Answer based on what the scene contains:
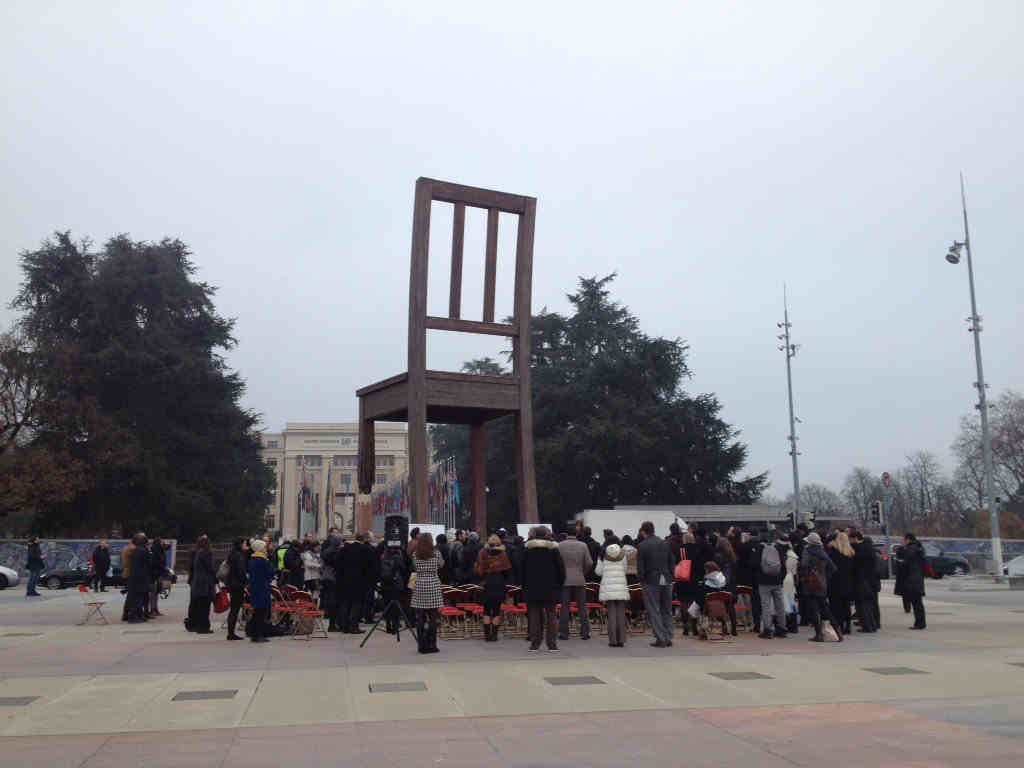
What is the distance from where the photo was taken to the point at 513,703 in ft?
25.3

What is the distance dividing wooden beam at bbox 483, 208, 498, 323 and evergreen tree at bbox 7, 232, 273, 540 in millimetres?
23208

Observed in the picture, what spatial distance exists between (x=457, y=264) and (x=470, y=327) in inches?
47.8

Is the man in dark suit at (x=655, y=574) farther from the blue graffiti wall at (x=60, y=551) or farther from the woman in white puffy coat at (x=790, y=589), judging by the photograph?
the blue graffiti wall at (x=60, y=551)

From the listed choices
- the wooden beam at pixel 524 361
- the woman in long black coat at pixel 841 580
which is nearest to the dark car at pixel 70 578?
the wooden beam at pixel 524 361

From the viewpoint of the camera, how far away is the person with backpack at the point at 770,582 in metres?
12.5

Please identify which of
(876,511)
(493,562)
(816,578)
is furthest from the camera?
(876,511)

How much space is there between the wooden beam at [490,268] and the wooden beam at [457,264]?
25.0 inches

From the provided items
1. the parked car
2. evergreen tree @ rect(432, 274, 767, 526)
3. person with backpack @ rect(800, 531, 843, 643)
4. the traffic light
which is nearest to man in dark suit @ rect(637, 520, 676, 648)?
person with backpack @ rect(800, 531, 843, 643)

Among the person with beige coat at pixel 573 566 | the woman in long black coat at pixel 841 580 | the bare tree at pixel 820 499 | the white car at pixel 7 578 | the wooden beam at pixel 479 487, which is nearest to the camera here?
the person with beige coat at pixel 573 566

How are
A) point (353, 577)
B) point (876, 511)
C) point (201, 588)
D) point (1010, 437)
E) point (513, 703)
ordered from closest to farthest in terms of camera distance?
point (513, 703), point (353, 577), point (201, 588), point (876, 511), point (1010, 437)

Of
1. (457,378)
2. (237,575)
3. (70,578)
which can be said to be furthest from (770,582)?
(70,578)

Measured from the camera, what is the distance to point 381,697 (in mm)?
8023

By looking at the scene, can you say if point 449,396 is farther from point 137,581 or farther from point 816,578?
point 816,578

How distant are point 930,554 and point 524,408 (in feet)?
78.1
